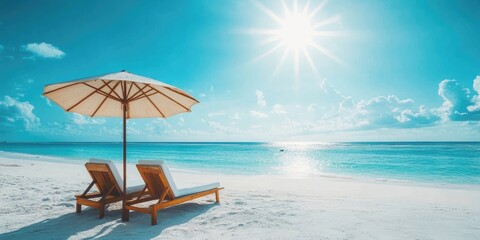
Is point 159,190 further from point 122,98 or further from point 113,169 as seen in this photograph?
point 122,98

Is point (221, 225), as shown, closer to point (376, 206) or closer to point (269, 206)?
point (269, 206)

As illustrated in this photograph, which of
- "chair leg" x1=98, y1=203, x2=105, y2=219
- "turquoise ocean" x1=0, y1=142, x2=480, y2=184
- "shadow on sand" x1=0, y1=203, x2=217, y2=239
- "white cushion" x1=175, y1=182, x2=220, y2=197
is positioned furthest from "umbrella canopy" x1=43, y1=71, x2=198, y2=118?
"turquoise ocean" x1=0, y1=142, x2=480, y2=184

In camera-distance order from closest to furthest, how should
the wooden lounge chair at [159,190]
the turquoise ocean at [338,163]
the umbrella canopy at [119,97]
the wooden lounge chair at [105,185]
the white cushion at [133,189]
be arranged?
the wooden lounge chair at [159,190]
the umbrella canopy at [119,97]
the wooden lounge chair at [105,185]
the white cushion at [133,189]
the turquoise ocean at [338,163]

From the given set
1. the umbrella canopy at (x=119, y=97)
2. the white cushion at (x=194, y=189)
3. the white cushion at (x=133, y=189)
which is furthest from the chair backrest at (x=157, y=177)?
the umbrella canopy at (x=119, y=97)

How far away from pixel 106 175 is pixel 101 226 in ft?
3.41

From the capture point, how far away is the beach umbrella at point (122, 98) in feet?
15.7

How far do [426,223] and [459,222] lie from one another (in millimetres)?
645

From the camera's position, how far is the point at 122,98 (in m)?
5.72

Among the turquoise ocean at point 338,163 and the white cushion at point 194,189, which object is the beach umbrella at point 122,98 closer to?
the white cushion at point 194,189

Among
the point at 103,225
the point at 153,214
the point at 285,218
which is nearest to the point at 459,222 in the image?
the point at 285,218

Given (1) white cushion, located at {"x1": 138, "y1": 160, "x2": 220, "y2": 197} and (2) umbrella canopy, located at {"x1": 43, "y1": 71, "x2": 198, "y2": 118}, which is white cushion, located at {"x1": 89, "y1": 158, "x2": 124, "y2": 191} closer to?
(1) white cushion, located at {"x1": 138, "y1": 160, "x2": 220, "y2": 197}

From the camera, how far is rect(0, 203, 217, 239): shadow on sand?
4.04 metres

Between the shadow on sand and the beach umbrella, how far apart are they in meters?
0.34

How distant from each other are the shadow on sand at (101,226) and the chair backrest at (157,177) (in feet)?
1.40
